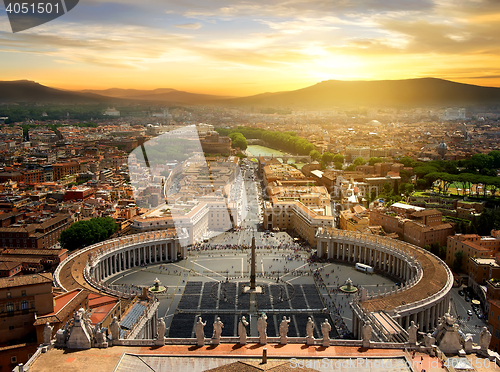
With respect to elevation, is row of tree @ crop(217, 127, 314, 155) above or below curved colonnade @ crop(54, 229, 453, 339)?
above

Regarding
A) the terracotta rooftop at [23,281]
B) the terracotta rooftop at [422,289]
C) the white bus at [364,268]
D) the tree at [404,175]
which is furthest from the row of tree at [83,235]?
the tree at [404,175]

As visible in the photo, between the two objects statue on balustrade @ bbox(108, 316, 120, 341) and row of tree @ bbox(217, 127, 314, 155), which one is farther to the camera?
row of tree @ bbox(217, 127, 314, 155)

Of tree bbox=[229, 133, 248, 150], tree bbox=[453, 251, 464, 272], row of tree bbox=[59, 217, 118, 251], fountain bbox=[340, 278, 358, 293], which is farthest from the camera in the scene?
tree bbox=[229, 133, 248, 150]

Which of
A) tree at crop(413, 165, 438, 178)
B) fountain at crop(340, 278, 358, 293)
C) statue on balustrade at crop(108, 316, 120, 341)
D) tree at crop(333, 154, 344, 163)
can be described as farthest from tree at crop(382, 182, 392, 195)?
statue on balustrade at crop(108, 316, 120, 341)

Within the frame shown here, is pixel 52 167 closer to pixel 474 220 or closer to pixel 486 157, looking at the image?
pixel 474 220

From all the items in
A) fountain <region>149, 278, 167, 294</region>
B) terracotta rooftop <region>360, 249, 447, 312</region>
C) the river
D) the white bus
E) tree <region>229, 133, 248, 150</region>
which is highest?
tree <region>229, 133, 248, 150</region>

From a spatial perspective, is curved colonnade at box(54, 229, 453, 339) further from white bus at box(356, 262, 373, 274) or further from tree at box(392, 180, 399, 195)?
tree at box(392, 180, 399, 195)
